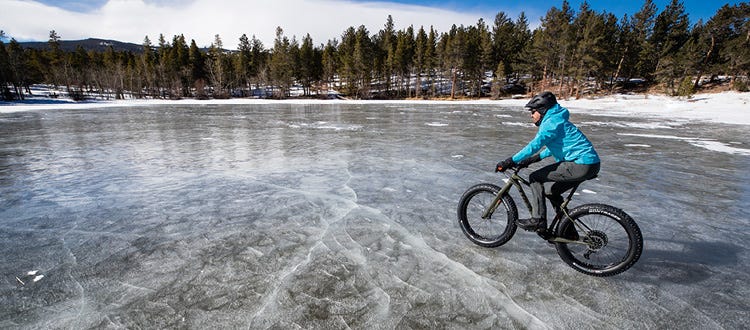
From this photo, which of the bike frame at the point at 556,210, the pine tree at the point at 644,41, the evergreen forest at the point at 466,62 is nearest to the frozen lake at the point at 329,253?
the bike frame at the point at 556,210

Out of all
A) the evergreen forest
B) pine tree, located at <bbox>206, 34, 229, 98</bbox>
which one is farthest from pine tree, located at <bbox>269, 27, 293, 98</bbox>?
pine tree, located at <bbox>206, 34, 229, 98</bbox>

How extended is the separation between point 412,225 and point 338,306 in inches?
91.3

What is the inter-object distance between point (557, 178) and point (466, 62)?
242ft

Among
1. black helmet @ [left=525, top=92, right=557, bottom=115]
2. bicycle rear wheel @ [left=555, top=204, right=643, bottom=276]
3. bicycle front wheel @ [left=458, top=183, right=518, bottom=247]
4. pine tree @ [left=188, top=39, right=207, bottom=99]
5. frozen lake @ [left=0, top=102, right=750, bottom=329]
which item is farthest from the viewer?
pine tree @ [left=188, top=39, right=207, bottom=99]

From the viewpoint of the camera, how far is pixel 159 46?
9188cm

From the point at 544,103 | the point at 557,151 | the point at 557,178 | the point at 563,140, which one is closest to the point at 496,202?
the point at 557,178

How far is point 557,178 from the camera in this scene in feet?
12.8

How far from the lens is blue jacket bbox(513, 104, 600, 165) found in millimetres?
3721

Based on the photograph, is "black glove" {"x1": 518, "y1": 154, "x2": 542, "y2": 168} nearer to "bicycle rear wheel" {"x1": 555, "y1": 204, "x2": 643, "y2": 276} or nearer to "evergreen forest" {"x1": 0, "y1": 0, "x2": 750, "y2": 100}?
"bicycle rear wheel" {"x1": 555, "y1": 204, "x2": 643, "y2": 276}

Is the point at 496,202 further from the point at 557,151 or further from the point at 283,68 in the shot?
the point at 283,68

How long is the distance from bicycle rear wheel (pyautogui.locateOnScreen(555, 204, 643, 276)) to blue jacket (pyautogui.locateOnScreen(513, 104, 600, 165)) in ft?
1.90

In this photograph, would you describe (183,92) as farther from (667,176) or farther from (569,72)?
(667,176)

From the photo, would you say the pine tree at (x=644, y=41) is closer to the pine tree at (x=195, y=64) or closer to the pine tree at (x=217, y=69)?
the pine tree at (x=217, y=69)

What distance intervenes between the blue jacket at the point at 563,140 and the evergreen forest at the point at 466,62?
56634mm
